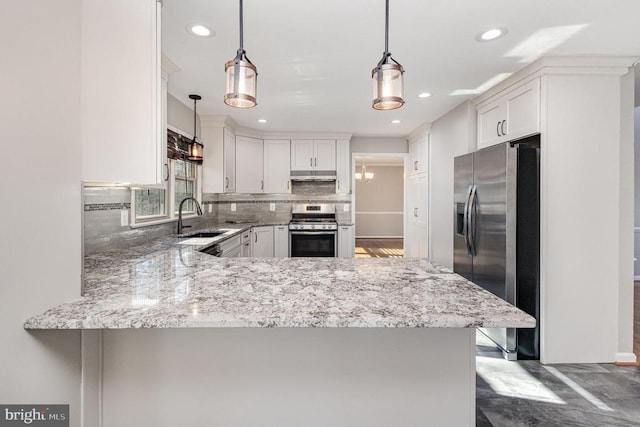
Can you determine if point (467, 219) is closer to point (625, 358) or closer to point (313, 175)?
point (625, 358)

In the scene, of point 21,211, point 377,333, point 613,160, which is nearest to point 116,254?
point 21,211

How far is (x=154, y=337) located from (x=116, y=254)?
3.59 ft

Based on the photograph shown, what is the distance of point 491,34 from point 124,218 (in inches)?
116

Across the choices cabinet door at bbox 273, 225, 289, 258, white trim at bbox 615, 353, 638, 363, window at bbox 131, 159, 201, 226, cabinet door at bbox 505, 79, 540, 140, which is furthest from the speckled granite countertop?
cabinet door at bbox 273, 225, 289, 258

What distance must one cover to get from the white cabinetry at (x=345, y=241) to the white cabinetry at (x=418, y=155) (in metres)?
1.48

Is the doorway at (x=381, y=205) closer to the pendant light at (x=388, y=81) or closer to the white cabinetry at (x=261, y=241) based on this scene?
the white cabinetry at (x=261, y=241)

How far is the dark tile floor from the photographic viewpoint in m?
1.84

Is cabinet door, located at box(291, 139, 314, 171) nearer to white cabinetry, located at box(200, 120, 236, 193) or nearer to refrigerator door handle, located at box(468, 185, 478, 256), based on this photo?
white cabinetry, located at box(200, 120, 236, 193)

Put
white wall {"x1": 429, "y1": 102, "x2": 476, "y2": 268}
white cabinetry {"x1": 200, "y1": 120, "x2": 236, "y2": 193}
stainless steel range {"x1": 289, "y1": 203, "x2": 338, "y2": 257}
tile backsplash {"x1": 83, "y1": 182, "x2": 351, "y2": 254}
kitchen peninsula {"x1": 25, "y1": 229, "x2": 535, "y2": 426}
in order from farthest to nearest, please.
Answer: stainless steel range {"x1": 289, "y1": 203, "x2": 338, "y2": 257} < white cabinetry {"x1": 200, "y1": 120, "x2": 236, "y2": 193} < white wall {"x1": 429, "y1": 102, "x2": 476, "y2": 268} < tile backsplash {"x1": 83, "y1": 182, "x2": 351, "y2": 254} < kitchen peninsula {"x1": 25, "y1": 229, "x2": 535, "y2": 426}

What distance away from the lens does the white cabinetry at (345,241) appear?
4.75 m

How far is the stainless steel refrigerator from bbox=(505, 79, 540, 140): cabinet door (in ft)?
0.44

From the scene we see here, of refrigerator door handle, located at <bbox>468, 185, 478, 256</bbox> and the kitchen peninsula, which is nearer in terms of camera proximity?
the kitchen peninsula

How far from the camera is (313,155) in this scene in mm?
5074

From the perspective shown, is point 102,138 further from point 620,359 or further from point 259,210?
point 259,210
